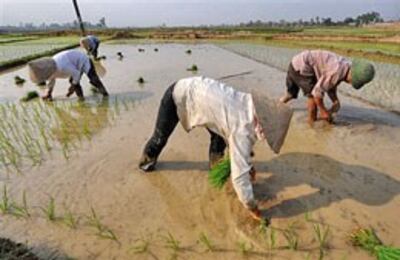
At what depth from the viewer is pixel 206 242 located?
→ 3.13 m

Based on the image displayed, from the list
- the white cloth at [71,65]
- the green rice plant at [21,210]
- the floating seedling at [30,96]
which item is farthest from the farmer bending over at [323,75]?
the floating seedling at [30,96]

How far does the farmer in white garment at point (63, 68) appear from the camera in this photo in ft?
24.4

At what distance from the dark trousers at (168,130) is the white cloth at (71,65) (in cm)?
405

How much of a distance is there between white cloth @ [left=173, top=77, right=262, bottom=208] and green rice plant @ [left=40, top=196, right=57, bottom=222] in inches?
55.4

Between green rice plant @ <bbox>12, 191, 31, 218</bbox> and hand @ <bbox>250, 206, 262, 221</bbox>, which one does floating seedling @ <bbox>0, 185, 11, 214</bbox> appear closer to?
green rice plant @ <bbox>12, 191, 31, 218</bbox>

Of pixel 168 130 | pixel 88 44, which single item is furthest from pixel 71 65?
pixel 168 130

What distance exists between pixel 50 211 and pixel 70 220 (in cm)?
24

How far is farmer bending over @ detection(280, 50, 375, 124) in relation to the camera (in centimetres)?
509

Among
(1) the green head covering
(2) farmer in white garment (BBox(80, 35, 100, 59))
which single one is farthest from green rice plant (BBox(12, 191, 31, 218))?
(2) farmer in white garment (BBox(80, 35, 100, 59))

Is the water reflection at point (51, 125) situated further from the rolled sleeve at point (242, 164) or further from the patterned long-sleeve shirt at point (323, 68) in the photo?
the patterned long-sleeve shirt at point (323, 68)

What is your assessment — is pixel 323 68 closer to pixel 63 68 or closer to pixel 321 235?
pixel 321 235

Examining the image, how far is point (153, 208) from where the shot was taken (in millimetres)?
3777

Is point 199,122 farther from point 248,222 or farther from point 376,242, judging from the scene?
point 376,242

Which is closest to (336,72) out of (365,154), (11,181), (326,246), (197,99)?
(365,154)
